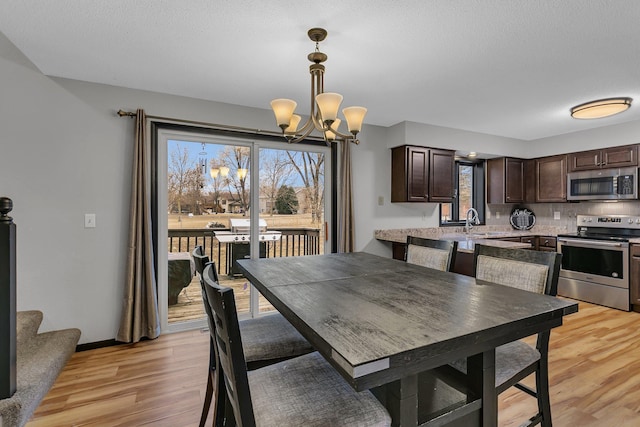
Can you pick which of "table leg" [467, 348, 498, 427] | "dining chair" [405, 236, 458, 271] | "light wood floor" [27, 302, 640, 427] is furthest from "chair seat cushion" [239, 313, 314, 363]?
"dining chair" [405, 236, 458, 271]

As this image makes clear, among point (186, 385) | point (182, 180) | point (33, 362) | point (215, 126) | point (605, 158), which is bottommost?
point (186, 385)

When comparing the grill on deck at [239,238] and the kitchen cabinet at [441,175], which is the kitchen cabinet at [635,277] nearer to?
the kitchen cabinet at [441,175]

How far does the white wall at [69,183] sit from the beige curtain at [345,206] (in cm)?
167

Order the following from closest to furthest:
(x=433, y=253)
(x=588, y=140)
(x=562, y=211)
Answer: (x=433, y=253) → (x=588, y=140) → (x=562, y=211)

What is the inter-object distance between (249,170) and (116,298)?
177 centimetres

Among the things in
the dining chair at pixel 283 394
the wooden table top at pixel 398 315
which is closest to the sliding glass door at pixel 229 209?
the wooden table top at pixel 398 315

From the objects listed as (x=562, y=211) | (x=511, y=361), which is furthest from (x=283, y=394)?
(x=562, y=211)

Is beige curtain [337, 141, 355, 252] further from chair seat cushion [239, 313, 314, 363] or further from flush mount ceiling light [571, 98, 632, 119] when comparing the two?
flush mount ceiling light [571, 98, 632, 119]

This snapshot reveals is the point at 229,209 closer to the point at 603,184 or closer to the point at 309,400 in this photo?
the point at 309,400

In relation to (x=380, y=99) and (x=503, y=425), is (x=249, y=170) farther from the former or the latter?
(x=503, y=425)

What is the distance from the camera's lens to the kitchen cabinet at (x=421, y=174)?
13.4 feet

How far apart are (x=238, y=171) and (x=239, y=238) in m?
0.74

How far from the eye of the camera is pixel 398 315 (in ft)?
3.87

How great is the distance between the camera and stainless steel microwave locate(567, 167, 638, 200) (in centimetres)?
400
